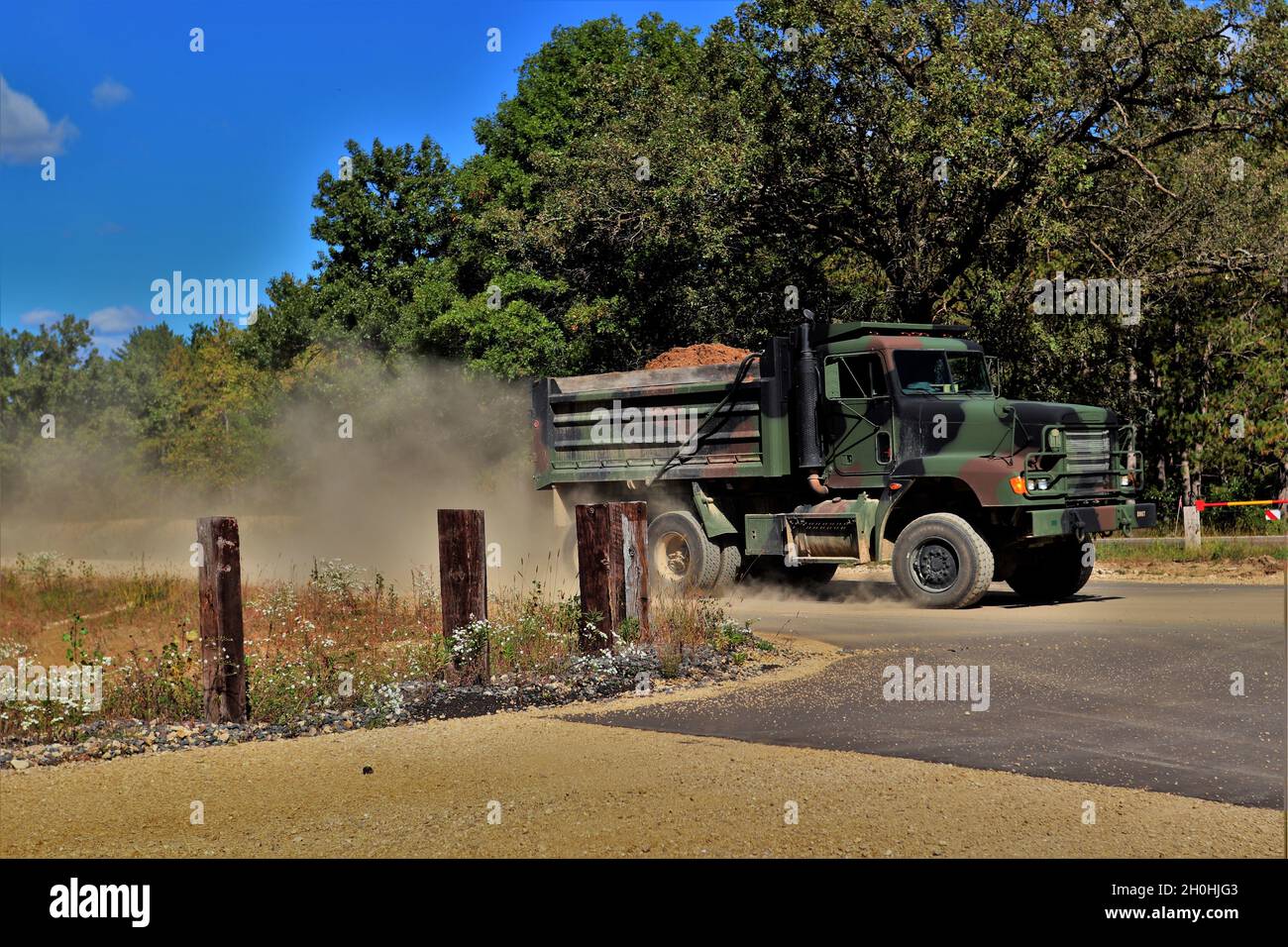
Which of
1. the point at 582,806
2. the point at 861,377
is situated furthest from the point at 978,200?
the point at 582,806

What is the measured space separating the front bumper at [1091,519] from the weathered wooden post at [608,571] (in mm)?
5817

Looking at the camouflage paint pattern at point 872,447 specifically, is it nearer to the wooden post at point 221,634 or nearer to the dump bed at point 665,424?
the dump bed at point 665,424

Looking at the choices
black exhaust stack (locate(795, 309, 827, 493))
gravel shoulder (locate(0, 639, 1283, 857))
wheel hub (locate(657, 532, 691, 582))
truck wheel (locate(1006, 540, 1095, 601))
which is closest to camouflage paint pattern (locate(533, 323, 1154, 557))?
black exhaust stack (locate(795, 309, 827, 493))

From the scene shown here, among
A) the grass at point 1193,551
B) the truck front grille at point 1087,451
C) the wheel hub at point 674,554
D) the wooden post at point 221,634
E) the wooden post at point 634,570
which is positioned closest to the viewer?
the wooden post at point 221,634

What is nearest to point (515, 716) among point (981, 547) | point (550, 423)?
point (981, 547)

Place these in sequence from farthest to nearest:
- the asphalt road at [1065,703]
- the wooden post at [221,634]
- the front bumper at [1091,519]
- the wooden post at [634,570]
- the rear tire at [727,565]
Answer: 1. the rear tire at [727,565]
2. the front bumper at [1091,519]
3. the wooden post at [634,570]
4. the wooden post at [221,634]
5. the asphalt road at [1065,703]

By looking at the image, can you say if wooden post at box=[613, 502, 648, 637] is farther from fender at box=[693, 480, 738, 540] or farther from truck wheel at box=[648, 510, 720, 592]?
fender at box=[693, 480, 738, 540]

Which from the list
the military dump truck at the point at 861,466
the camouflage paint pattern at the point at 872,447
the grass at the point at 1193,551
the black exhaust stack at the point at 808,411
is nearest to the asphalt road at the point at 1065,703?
the military dump truck at the point at 861,466

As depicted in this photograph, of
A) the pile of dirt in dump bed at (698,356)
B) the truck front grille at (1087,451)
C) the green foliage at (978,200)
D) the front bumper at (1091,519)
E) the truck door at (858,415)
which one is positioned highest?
the green foliage at (978,200)

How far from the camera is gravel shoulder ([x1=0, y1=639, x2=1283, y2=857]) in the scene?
616cm

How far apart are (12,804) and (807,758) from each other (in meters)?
4.23

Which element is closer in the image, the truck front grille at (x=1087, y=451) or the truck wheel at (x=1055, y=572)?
the truck front grille at (x=1087, y=451)

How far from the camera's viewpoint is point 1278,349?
25.9m

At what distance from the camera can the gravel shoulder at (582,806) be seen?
6.16 metres
